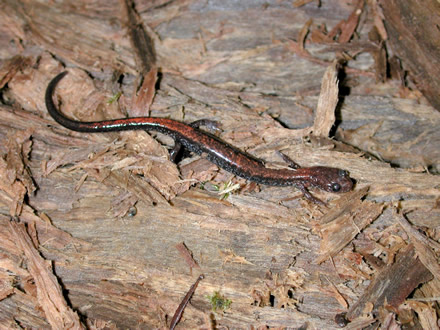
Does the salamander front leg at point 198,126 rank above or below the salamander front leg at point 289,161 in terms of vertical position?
above

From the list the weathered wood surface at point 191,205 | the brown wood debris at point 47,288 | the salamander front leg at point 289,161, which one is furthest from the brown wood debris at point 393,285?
the brown wood debris at point 47,288

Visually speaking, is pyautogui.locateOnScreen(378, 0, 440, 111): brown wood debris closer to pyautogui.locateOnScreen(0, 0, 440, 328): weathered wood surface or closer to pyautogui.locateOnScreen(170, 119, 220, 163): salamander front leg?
pyautogui.locateOnScreen(0, 0, 440, 328): weathered wood surface

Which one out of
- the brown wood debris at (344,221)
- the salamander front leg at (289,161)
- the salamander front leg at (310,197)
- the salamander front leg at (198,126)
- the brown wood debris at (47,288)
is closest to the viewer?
the brown wood debris at (47,288)

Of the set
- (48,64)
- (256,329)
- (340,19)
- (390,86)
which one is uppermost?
(340,19)

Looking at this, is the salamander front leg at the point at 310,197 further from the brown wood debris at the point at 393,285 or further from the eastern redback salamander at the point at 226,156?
the brown wood debris at the point at 393,285

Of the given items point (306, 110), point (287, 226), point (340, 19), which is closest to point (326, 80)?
point (306, 110)

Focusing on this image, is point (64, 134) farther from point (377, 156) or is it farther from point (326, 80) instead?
point (377, 156)

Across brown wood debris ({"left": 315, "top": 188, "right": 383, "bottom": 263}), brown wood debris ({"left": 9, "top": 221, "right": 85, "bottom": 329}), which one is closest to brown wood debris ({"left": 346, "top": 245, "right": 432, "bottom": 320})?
brown wood debris ({"left": 315, "top": 188, "right": 383, "bottom": 263})
